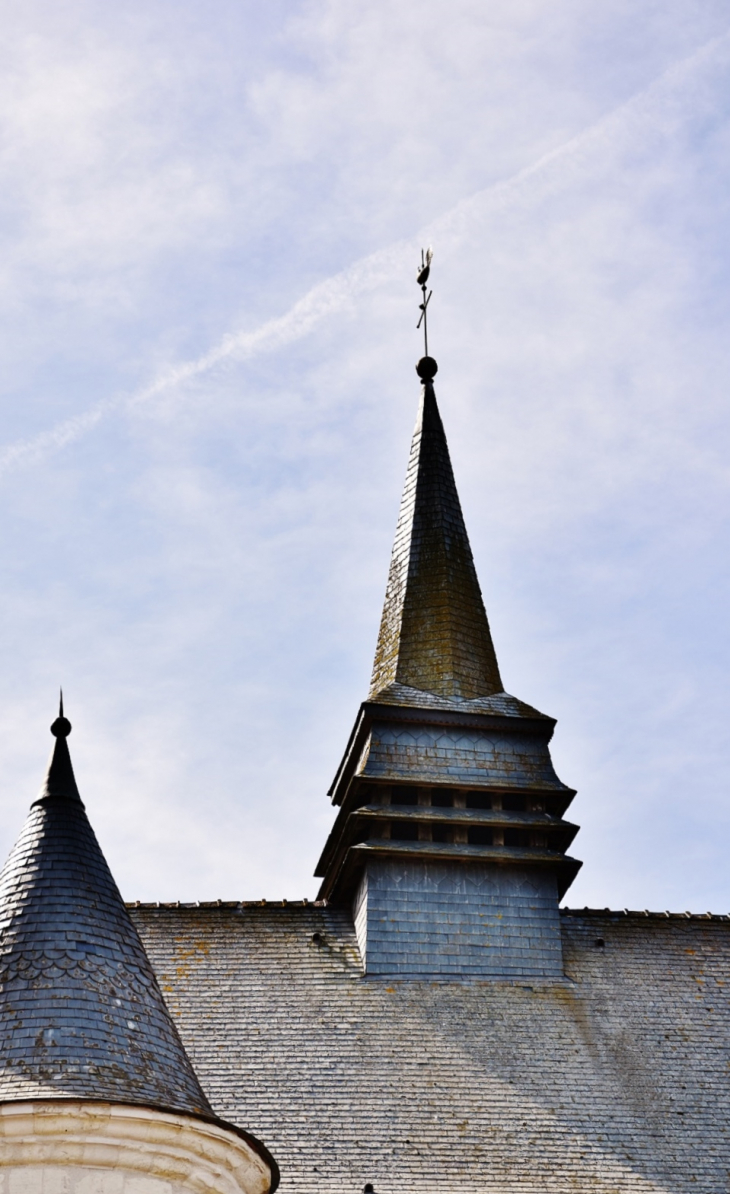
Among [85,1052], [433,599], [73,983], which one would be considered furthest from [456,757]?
[85,1052]

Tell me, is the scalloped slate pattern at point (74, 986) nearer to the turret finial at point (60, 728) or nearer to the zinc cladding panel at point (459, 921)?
the turret finial at point (60, 728)

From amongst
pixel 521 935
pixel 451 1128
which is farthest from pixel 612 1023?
pixel 451 1128

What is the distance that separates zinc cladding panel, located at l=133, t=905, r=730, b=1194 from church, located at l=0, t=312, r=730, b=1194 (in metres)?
0.04

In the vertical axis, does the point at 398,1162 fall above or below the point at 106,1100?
above

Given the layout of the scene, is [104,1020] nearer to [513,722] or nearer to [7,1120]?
[7,1120]

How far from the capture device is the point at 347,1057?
25062 mm

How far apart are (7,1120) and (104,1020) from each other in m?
1.71

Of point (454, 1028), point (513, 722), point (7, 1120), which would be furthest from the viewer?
point (513, 722)

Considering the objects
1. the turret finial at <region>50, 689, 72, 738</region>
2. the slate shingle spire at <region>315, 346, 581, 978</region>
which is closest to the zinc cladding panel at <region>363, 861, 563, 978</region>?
the slate shingle spire at <region>315, 346, 581, 978</region>

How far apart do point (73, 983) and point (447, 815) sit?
11353 mm

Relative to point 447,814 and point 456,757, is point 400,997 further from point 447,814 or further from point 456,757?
point 456,757

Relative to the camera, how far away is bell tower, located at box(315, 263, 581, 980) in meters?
27.7

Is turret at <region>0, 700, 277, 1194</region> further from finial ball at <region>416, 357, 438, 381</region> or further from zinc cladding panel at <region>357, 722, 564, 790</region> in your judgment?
finial ball at <region>416, 357, 438, 381</region>

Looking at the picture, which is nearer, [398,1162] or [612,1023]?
[398,1162]
